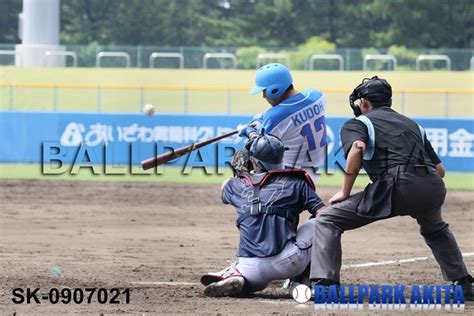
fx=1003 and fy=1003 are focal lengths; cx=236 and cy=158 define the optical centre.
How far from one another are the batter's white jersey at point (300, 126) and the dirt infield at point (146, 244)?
1.19 m

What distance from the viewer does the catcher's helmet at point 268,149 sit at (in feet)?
27.2

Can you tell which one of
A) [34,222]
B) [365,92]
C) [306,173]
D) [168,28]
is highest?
[168,28]

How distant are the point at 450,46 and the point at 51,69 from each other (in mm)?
15480

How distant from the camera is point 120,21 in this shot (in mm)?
39031

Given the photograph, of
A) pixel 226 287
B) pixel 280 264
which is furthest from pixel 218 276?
pixel 280 264

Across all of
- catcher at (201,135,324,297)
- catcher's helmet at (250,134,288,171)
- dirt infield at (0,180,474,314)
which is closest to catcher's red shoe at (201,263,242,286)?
catcher at (201,135,324,297)

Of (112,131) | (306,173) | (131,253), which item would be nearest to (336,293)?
(306,173)

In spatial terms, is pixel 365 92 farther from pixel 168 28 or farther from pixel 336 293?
pixel 168 28

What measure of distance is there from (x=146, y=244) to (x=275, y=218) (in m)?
4.12

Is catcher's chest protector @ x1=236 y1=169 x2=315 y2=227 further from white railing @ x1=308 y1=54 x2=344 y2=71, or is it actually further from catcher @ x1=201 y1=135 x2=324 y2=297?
white railing @ x1=308 y1=54 x2=344 y2=71

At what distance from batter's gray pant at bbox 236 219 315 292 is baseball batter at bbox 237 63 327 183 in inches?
30.9

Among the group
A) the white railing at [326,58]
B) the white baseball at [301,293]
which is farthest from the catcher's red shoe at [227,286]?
the white railing at [326,58]

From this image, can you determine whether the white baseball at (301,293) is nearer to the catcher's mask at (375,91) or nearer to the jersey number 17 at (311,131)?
the jersey number 17 at (311,131)

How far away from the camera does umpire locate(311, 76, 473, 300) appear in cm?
773
